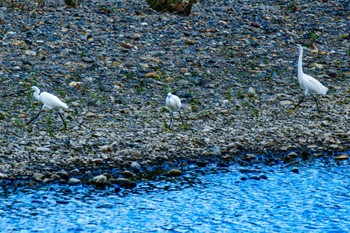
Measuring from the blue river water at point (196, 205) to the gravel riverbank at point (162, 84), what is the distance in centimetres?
58

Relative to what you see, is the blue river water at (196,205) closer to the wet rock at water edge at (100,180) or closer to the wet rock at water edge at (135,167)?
the wet rock at water edge at (100,180)

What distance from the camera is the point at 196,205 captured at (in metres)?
10.9

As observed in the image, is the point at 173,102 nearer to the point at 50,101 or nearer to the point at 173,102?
the point at 173,102

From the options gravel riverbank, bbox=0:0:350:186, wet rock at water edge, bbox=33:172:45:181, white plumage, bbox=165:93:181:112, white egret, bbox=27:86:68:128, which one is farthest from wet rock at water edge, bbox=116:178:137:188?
white plumage, bbox=165:93:181:112

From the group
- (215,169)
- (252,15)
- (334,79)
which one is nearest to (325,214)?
(215,169)

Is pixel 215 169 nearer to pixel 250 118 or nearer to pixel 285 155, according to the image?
pixel 285 155

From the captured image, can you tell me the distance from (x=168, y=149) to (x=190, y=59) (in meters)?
4.83

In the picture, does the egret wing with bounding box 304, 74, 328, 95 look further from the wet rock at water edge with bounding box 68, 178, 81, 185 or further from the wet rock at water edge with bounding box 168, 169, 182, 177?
the wet rock at water edge with bounding box 68, 178, 81, 185

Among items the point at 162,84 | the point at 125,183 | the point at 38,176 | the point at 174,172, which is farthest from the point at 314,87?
the point at 38,176

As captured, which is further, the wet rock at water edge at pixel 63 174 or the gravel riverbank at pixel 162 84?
the gravel riverbank at pixel 162 84

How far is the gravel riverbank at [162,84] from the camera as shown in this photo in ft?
40.7

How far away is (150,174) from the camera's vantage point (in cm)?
1175

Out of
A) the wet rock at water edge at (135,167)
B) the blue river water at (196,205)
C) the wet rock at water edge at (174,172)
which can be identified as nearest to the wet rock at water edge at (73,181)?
the blue river water at (196,205)

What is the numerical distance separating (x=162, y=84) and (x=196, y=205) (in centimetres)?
514
